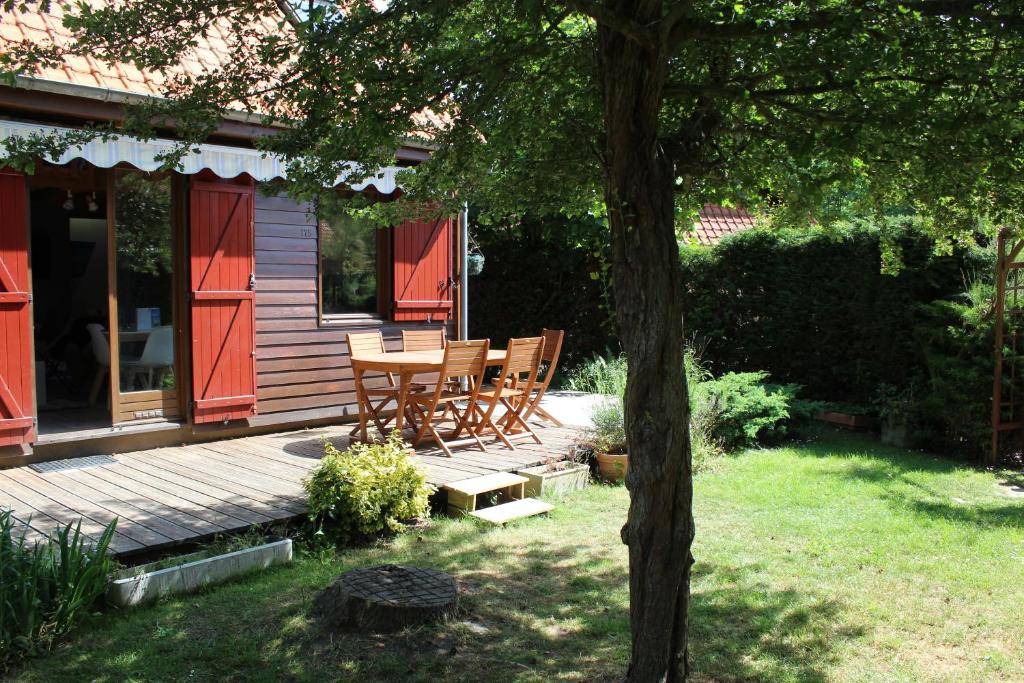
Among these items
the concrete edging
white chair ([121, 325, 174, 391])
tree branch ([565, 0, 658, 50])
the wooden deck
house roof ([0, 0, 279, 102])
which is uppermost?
house roof ([0, 0, 279, 102])

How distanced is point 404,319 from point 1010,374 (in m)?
6.06

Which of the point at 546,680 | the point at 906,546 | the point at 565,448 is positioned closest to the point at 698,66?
the point at 546,680

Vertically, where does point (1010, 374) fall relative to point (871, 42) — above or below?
below

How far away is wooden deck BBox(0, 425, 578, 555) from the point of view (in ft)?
17.3

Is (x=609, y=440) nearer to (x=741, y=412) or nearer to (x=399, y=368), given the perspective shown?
(x=741, y=412)

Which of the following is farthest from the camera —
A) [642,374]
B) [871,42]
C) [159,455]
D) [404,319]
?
[404,319]

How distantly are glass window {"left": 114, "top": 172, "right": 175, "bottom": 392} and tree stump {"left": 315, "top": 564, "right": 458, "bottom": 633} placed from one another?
172 inches

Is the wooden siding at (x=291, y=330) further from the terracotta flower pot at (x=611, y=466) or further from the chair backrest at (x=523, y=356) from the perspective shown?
the terracotta flower pot at (x=611, y=466)

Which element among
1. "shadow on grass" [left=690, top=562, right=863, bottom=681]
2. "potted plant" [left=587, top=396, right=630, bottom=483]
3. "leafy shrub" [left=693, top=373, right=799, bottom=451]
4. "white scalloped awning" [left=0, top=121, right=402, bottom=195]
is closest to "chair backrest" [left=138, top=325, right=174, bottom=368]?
"white scalloped awning" [left=0, top=121, right=402, bottom=195]

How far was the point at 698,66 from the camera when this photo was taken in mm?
3729

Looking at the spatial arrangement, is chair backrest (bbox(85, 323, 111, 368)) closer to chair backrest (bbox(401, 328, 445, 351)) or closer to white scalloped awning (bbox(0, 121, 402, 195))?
white scalloped awning (bbox(0, 121, 402, 195))

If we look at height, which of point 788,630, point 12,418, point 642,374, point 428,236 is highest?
point 428,236

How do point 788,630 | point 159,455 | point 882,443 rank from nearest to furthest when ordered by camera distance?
point 788,630 < point 159,455 < point 882,443

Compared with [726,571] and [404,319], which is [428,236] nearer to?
[404,319]
